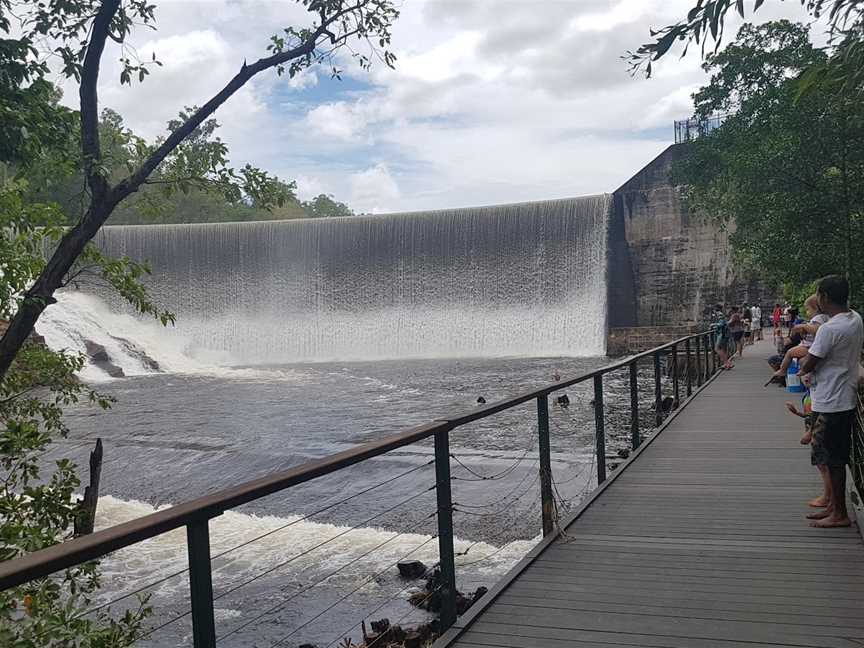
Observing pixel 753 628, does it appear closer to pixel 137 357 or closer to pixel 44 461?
pixel 44 461

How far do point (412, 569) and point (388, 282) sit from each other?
26.6 m

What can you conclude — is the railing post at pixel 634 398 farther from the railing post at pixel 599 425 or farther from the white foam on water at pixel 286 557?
the white foam on water at pixel 286 557

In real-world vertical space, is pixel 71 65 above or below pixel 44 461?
above

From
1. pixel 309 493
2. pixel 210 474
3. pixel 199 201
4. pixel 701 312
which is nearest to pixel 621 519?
pixel 309 493

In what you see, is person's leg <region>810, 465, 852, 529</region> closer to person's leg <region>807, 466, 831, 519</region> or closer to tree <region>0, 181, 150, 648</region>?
person's leg <region>807, 466, 831, 519</region>

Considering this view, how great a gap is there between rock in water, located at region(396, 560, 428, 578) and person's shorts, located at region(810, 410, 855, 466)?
12.1ft

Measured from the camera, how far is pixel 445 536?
311 centimetres

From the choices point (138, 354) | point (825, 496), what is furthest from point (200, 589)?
point (138, 354)

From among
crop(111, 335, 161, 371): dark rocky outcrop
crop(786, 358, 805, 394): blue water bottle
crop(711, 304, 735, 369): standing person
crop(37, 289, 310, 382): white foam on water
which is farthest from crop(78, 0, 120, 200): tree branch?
crop(111, 335, 161, 371): dark rocky outcrop

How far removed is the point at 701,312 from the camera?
99.1ft

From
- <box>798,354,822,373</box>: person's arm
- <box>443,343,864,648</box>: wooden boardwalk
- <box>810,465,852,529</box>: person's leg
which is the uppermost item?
<box>798,354,822,373</box>: person's arm

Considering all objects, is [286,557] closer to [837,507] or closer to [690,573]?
[690,573]

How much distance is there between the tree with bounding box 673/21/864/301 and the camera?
1395 centimetres

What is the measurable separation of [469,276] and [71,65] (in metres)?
26.6
